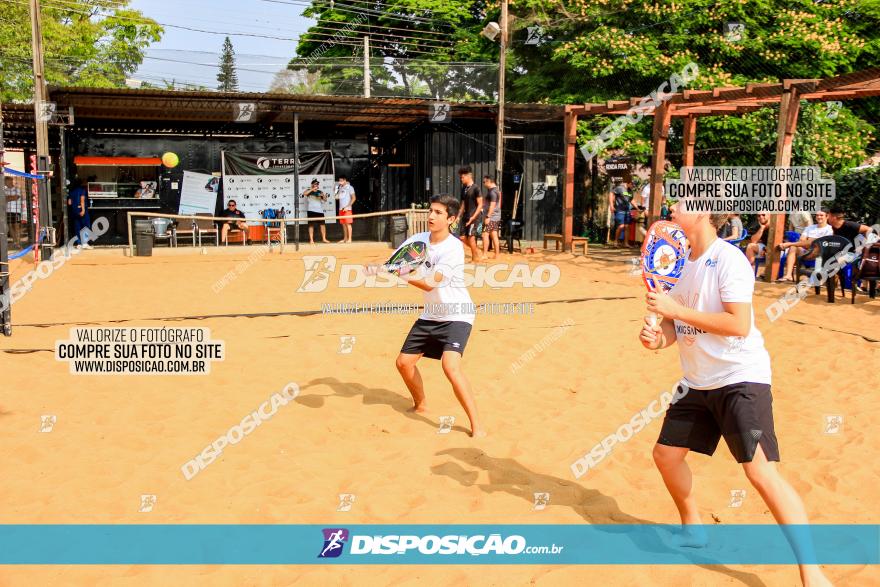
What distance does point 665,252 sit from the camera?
3.56 m

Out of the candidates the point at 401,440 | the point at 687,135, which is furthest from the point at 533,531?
the point at 687,135

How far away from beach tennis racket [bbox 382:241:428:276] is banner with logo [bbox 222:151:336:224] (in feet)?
49.6

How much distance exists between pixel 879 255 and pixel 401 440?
8.45 metres

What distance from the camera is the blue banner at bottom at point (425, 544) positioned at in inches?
144

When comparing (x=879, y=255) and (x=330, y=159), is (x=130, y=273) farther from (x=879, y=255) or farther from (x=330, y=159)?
(x=879, y=255)

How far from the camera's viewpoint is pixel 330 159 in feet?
69.8

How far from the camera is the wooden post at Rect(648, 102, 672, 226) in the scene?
49.4ft

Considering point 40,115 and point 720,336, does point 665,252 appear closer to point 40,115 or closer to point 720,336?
point 720,336

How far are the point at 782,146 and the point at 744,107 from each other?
9.81 ft

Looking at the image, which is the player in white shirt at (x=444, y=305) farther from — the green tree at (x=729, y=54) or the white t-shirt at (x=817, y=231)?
the green tree at (x=729, y=54)

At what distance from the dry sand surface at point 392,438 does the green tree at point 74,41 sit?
20243 millimetres
